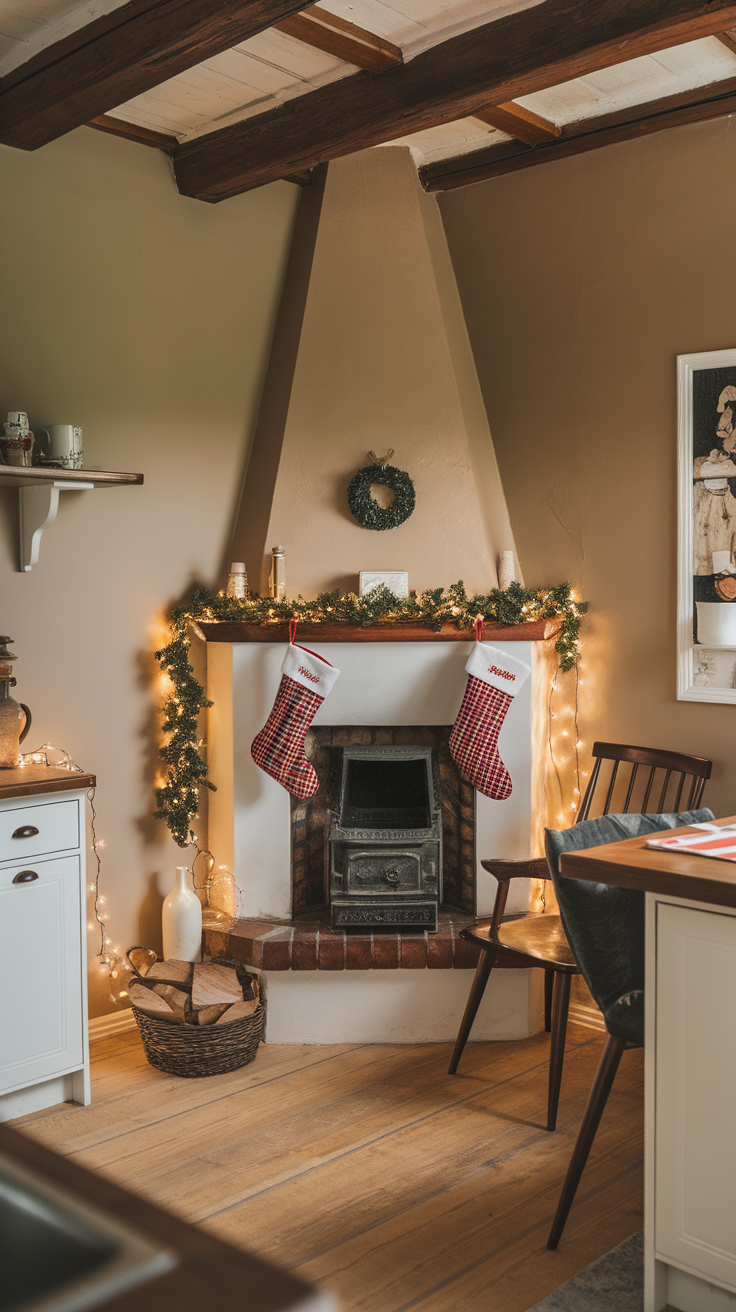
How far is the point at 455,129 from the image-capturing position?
3562 millimetres

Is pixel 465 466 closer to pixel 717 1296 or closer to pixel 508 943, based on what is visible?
pixel 508 943

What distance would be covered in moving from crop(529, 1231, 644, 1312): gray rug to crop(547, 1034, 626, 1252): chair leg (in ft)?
0.34

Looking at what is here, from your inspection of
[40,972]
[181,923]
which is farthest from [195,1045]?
[40,972]

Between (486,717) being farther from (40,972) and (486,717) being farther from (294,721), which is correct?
(40,972)

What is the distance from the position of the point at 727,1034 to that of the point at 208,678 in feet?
7.64

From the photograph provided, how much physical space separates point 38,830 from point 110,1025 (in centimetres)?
100

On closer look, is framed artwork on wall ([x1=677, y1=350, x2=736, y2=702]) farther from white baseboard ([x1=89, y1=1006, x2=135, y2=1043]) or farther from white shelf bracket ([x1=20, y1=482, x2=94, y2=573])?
white baseboard ([x1=89, y1=1006, x2=135, y2=1043])

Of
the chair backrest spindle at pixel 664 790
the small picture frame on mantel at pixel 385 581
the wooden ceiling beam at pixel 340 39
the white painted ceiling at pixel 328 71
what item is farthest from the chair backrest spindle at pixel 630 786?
the wooden ceiling beam at pixel 340 39

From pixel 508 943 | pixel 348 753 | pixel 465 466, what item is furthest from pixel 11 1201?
pixel 465 466

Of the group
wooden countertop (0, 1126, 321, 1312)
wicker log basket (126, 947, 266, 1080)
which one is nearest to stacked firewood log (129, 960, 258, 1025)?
wicker log basket (126, 947, 266, 1080)

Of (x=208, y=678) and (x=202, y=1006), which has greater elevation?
(x=208, y=678)

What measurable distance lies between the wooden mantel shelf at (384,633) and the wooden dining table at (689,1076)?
1553 mm

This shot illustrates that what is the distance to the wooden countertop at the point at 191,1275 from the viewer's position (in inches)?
18.6

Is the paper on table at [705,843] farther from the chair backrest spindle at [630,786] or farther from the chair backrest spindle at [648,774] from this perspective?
the chair backrest spindle at [630,786]
